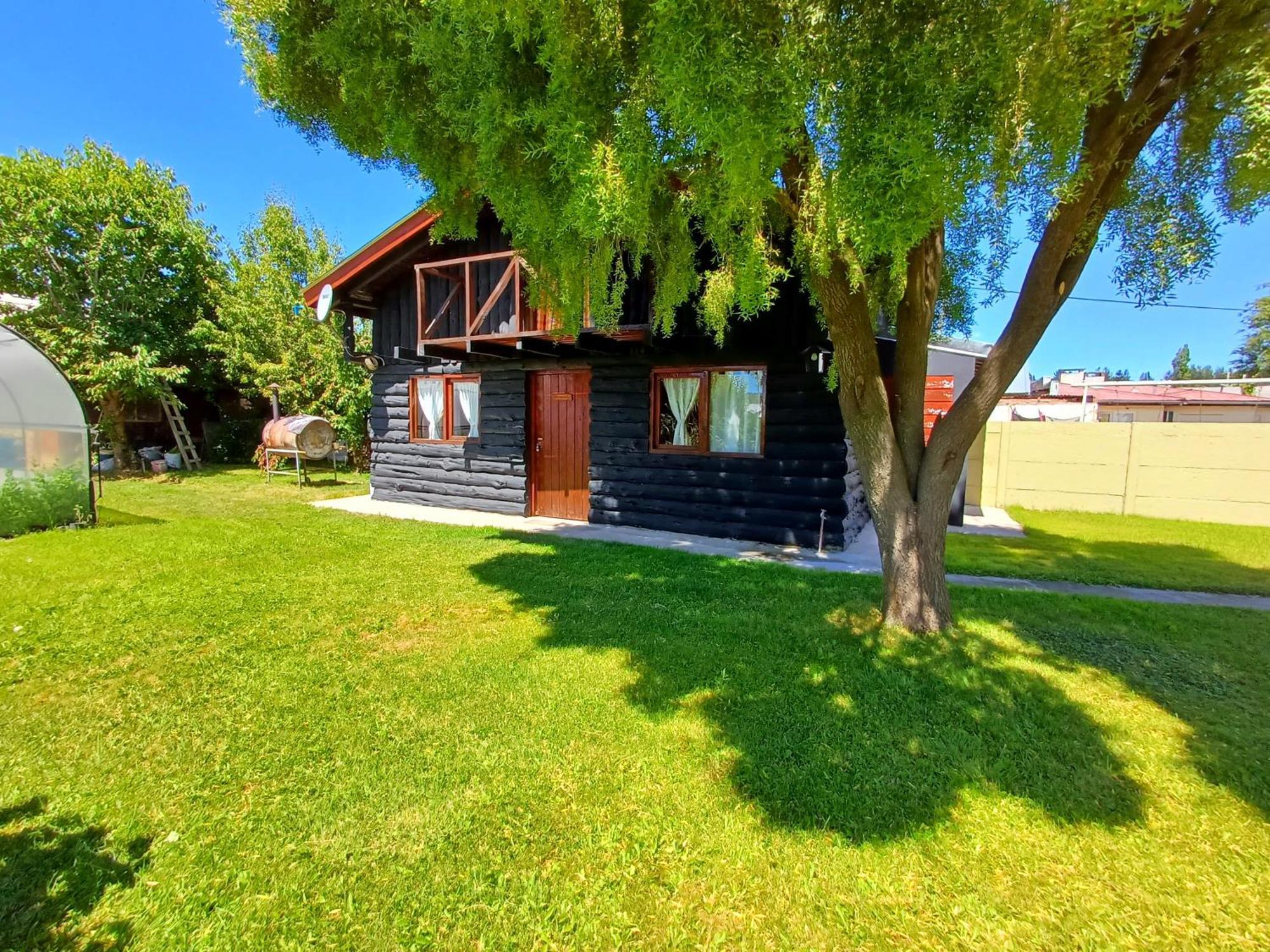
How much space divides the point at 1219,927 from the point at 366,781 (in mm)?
3205

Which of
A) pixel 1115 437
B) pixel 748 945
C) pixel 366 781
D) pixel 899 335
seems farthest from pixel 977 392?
pixel 1115 437

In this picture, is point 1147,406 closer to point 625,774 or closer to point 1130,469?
point 1130,469

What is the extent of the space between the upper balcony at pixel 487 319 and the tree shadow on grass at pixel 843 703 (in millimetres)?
3777

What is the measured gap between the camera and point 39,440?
6785 mm

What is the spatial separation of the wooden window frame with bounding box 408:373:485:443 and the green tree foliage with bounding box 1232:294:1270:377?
33.6 m

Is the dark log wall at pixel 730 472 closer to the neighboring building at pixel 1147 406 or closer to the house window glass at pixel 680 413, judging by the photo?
the house window glass at pixel 680 413

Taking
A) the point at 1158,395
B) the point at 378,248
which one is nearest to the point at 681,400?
the point at 378,248

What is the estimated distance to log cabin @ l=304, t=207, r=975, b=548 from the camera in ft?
23.6

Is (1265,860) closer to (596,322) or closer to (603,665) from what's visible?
(603,665)

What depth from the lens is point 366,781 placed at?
2.54 meters

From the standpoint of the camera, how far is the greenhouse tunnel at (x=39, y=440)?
6.50m

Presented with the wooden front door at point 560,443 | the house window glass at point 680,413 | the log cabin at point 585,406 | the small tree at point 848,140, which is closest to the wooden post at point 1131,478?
the log cabin at point 585,406

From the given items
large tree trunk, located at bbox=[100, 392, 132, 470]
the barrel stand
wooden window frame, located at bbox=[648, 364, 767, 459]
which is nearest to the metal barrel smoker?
the barrel stand

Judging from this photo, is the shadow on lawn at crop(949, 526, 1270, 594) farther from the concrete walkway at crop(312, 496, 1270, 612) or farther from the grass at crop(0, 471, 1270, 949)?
the grass at crop(0, 471, 1270, 949)
